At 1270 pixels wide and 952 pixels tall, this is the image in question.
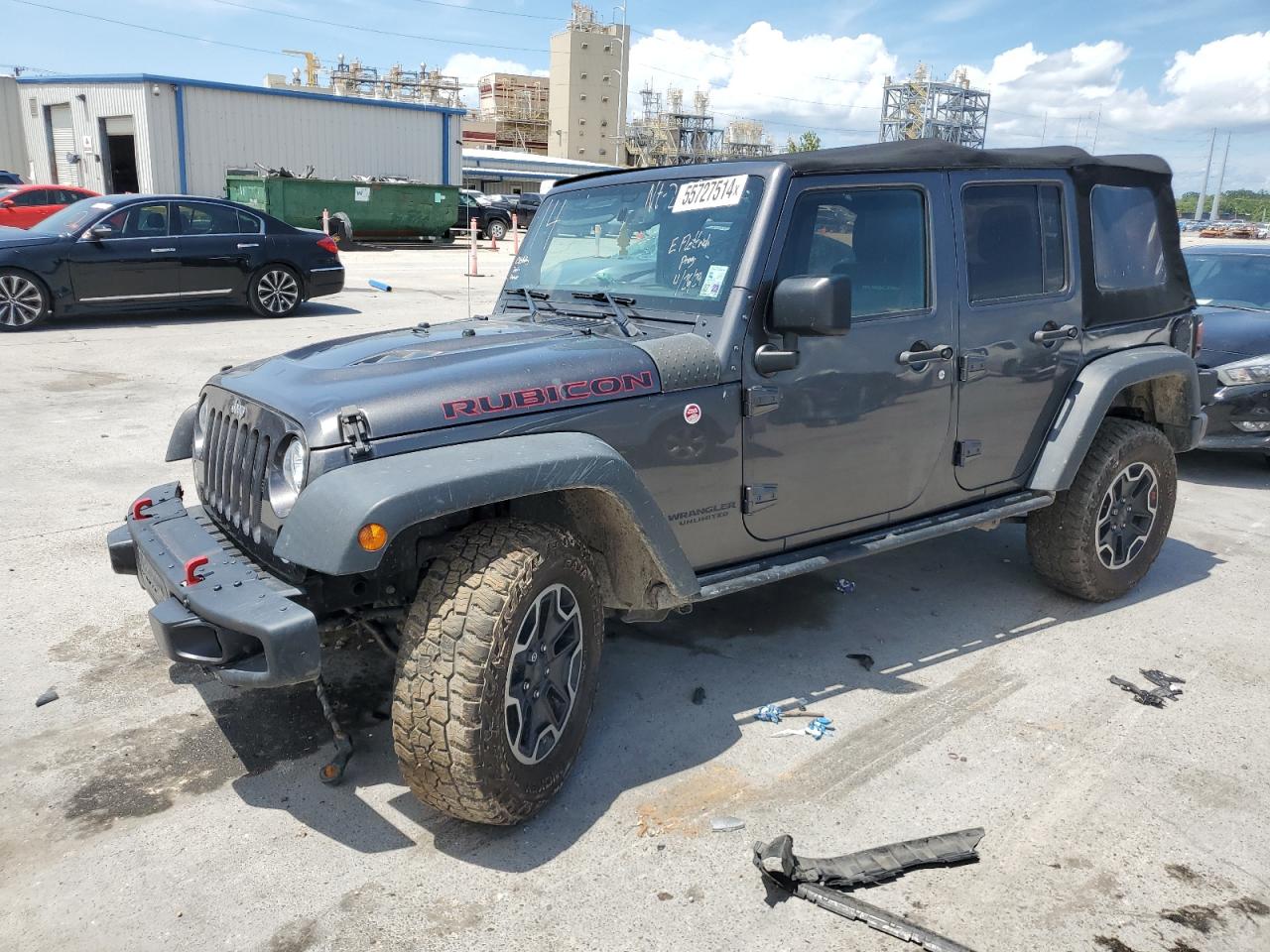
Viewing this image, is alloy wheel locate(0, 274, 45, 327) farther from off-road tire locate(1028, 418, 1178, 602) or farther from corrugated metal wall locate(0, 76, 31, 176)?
corrugated metal wall locate(0, 76, 31, 176)

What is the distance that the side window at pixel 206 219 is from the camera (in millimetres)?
12242

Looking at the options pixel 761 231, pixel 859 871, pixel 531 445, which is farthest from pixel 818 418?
pixel 859 871

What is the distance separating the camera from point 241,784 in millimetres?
3244

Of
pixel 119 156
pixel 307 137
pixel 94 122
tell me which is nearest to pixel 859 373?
pixel 307 137

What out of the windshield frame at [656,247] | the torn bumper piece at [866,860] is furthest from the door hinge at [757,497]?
the torn bumper piece at [866,860]

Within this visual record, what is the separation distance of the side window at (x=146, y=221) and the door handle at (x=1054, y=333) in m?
11.0

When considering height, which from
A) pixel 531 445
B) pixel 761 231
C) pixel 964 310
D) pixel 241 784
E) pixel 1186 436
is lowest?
pixel 241 784

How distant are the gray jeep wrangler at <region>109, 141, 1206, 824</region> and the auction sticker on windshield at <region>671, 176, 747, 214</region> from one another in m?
0.02

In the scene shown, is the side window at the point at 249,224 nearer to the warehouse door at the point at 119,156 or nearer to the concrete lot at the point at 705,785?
the concrete lot at the point at 705,785

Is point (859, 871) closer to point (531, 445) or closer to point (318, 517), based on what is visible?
point (531, 445)

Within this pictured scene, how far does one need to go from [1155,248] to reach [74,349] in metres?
10.3

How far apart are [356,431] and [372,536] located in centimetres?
38

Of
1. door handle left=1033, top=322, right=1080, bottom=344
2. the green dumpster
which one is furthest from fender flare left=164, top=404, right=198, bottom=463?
the green dumpster

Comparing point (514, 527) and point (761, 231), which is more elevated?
point (761, 231)
